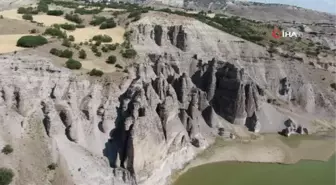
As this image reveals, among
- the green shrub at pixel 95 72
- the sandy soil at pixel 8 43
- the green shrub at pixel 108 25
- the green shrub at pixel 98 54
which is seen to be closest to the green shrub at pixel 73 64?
the green shrub at pixel 95 72

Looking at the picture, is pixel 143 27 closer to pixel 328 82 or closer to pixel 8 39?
pixel 8 39

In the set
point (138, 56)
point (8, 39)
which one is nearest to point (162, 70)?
point (138, 56)

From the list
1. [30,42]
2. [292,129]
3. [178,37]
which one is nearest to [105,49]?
[30,42]

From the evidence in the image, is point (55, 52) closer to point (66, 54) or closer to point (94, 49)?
point (66, 54)

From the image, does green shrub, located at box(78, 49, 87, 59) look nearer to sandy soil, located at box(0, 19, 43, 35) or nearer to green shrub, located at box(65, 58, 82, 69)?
green shrub, located at box(65, 58, 82, 69)

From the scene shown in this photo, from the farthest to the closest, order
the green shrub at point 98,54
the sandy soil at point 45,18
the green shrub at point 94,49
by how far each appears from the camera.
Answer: the sandy soil at point 45,18 < the green shrub at point 94,49 < the green shrub at point 98,54

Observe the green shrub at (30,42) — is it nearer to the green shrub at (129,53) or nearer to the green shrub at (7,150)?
the green shrub at (129,53)

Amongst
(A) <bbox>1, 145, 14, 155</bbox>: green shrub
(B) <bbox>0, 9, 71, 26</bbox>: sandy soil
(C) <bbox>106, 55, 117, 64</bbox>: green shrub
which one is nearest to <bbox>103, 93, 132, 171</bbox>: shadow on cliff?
(A) <bbox>1, 145, 14, 155</bbox>: green shrub
